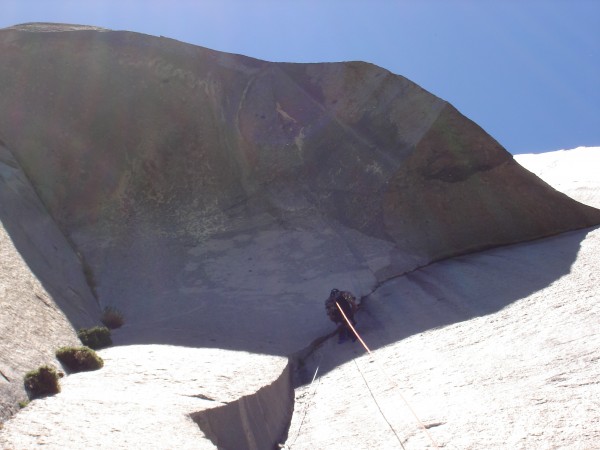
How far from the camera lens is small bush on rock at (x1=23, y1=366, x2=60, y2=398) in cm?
1048

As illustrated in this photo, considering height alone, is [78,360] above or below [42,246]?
below

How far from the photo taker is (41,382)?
10578mm

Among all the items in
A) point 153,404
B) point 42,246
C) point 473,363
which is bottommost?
point 473,363

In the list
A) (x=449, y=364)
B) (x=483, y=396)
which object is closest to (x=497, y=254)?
(x=449, y=364)

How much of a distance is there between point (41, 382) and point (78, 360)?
2337mm

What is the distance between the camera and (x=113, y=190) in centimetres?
Result: 2494

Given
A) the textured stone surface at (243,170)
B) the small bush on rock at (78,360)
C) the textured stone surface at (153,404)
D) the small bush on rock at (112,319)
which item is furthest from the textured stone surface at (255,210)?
the small bush on rock at (78,360)

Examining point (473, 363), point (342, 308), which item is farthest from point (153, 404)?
point (342, 308)

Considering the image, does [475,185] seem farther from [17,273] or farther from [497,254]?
[17,273]

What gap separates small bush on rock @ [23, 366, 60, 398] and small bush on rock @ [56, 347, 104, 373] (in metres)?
2.09

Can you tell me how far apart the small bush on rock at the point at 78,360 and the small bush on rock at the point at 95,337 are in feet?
8.62

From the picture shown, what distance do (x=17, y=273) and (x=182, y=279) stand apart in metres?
6.75

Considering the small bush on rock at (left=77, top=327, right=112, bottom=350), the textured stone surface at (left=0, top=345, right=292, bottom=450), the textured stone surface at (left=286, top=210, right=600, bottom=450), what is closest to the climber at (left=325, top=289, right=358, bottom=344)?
the textured stone surface at (left=286, top=210, right=600, bottom=450)

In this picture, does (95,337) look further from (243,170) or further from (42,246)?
(243,170)
